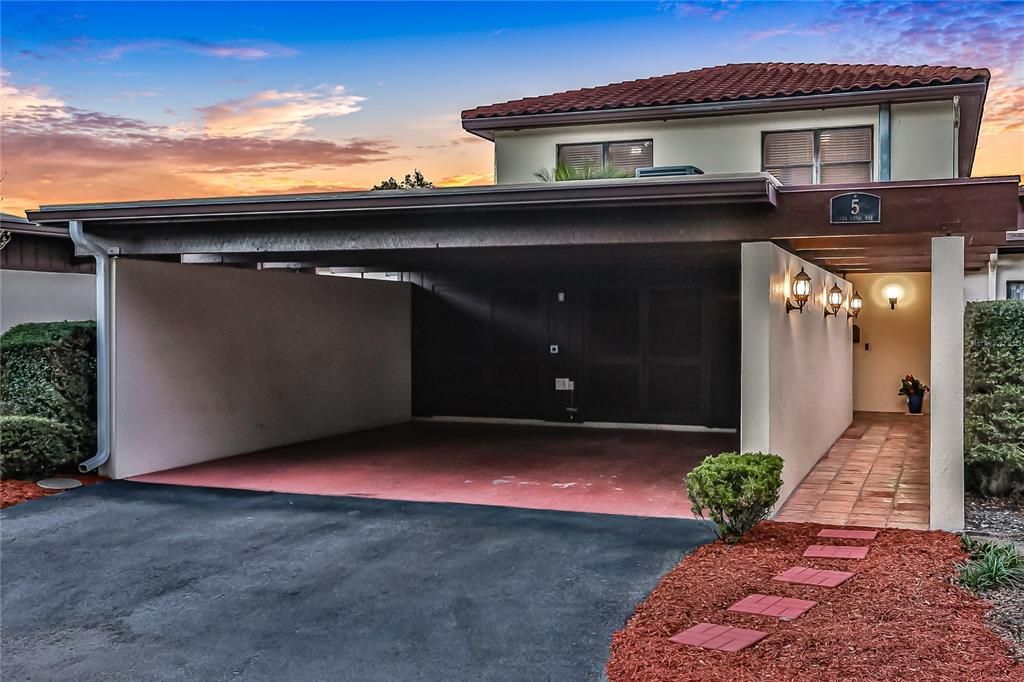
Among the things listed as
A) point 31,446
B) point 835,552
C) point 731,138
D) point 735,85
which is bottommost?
point 835,552

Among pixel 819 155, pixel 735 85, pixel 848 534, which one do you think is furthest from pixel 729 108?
pixel 848 534

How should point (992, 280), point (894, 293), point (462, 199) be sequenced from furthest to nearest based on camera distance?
point (894, 293) < point (992, 280) < point (462, 199)

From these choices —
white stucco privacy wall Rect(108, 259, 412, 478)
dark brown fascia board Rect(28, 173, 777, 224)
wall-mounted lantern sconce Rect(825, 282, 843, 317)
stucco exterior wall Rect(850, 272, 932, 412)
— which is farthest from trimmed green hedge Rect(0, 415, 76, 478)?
stucco exterior wall Rect(850, 272, 932, 412)

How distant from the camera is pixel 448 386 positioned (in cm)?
1598

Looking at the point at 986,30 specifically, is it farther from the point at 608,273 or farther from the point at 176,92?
the point at 176,92

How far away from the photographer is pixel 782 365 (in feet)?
27.1

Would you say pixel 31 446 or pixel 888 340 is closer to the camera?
pixel 31 446

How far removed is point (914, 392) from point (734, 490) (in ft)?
38.2

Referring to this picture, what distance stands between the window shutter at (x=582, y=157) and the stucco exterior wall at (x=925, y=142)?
469 centimetres

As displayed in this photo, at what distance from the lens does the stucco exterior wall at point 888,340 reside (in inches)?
654

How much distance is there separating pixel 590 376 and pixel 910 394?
635 centimetres

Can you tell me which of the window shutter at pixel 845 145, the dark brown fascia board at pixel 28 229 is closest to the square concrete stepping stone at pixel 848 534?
the window shutter at pixel 845 145

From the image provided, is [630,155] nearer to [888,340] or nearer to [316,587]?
[888,340]

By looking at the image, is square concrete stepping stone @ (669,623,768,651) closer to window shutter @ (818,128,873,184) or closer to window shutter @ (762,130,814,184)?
window shutter @ (818,128,873,184)
